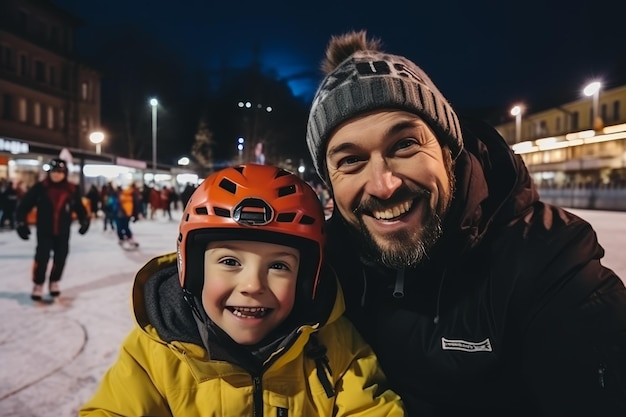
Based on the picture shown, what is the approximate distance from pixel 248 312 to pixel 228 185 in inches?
19.9

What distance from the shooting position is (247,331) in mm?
1793

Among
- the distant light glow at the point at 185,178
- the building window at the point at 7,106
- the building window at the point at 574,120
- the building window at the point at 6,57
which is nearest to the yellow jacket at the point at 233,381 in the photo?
the distant light glow at the point at 185,178

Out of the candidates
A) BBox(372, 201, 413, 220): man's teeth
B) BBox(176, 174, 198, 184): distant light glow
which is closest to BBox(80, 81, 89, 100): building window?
BBox(176, 174, 198, 184): distant light glow

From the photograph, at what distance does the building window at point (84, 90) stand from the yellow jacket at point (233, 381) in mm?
44700

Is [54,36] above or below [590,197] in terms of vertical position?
above

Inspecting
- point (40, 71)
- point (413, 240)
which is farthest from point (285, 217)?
point (40, 71)

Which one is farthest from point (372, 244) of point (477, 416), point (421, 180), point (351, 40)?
point (351, 40)

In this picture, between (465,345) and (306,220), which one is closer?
(465,345)

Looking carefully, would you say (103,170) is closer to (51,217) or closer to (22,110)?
(22,110)

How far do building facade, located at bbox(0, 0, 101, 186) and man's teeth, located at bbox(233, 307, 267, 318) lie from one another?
32.6m

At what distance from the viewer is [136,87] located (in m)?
39.3

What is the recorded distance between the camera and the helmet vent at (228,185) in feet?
6.24

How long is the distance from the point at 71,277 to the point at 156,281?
6.86 m

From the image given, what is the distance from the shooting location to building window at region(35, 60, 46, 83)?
1468 inches
